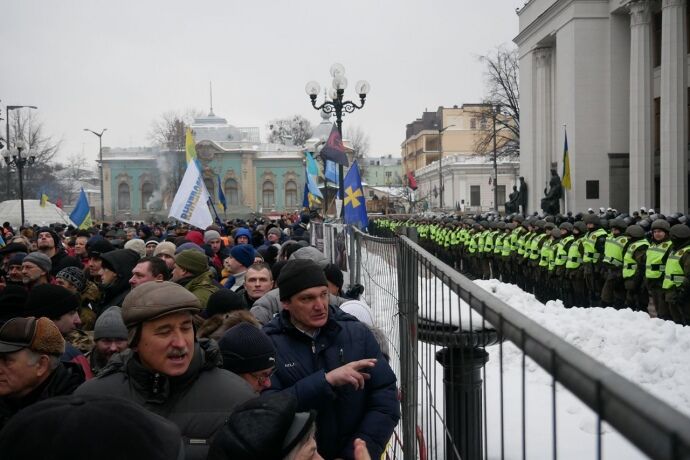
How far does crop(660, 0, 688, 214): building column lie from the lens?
91.1ft

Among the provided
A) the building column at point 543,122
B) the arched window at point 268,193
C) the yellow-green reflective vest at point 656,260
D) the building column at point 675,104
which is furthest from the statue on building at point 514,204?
the arched window at point 268,193

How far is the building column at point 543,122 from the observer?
3962cm

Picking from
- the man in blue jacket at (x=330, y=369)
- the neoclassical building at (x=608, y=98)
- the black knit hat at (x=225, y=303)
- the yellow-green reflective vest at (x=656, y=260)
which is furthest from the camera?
the neoclassical building at (x=608, y=98)

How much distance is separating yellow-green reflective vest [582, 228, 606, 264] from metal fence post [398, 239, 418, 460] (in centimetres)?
1095

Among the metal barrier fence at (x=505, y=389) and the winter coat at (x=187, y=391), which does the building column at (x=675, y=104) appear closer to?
the metal barrier fence at (x=505, y=389)

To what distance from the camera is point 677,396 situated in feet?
22.4

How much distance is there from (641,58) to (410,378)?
3102cm

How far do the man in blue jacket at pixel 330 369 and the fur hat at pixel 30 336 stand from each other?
1035 mm

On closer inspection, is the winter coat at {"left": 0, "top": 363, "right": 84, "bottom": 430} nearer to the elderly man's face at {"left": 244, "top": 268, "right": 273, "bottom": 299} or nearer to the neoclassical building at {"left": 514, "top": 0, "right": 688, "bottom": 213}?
the elderly man's face at {"left": 244, "top": 268, "right": 273, "bottom": 299}

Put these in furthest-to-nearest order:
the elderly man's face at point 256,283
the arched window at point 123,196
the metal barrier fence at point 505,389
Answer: the arched window at point 123,196, the elderly man's face at point 256,283, the metal barrier fence at point 505,389

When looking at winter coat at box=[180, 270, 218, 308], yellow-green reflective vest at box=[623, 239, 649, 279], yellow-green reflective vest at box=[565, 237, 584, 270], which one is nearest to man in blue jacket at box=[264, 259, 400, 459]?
winter coat at box=[180, 270, 218, 308]

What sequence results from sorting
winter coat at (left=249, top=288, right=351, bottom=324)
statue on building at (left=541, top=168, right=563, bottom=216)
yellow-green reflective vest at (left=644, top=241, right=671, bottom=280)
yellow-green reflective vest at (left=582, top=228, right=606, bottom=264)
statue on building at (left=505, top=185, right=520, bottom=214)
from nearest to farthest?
1. winter coat at (left=249, top=288, right=351, bottom=324)
2. yellow-green reflective vest at (left=644, top=241, right=671, bottom=280)
3. yellow-green reflective vest at (left=582, top=228, right=606, bottom=264)
4. statue on building at (left=541, top=168, right=563, bottom=216)
5. statue on building at (left=505, top=185, right=520, bottom=214)

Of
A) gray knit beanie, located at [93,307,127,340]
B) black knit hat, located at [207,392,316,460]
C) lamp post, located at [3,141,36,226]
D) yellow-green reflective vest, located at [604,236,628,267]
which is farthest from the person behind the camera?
lamp post, located at [3,141,36,226]

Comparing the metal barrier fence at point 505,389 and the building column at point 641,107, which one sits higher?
the building column at point 641,107
